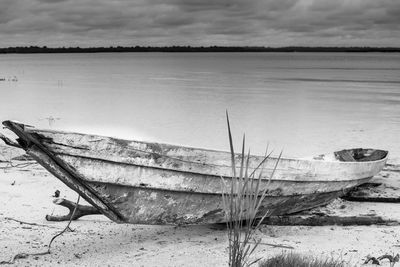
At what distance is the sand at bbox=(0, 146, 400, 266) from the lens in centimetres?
423

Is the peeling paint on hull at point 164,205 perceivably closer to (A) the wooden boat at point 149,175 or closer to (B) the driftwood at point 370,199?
(A) the wooden boat at point 149,175

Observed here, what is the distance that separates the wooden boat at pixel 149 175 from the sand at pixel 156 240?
0.25 meters

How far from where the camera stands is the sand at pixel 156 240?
423 centimetres

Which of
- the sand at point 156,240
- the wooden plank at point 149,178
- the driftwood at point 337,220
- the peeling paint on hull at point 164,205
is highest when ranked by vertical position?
the wooden plank at point 149,178

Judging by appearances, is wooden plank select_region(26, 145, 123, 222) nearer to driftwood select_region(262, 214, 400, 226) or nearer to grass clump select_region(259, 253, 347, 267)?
grass clump select_region(259, 253, 347, 267)

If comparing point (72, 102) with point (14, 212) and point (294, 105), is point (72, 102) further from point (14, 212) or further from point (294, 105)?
point (14, 212)

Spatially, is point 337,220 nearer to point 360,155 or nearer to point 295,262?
point 295,262

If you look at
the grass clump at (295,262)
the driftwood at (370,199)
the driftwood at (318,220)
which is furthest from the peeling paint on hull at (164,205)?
the driftwood at (370,199)

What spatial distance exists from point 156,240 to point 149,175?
A: 83cm

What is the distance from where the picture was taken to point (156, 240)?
469cm

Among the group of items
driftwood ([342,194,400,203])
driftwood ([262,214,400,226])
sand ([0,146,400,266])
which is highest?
driftwood ([342,194,400,203])

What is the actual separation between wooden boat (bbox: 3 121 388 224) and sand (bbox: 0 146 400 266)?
0.82 ft

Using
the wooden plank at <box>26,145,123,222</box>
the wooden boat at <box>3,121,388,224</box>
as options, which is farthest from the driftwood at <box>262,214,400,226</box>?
the wooden plank at <box>26,145,123,222</box>

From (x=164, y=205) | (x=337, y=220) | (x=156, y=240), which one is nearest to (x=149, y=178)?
(x=164, y=205)
